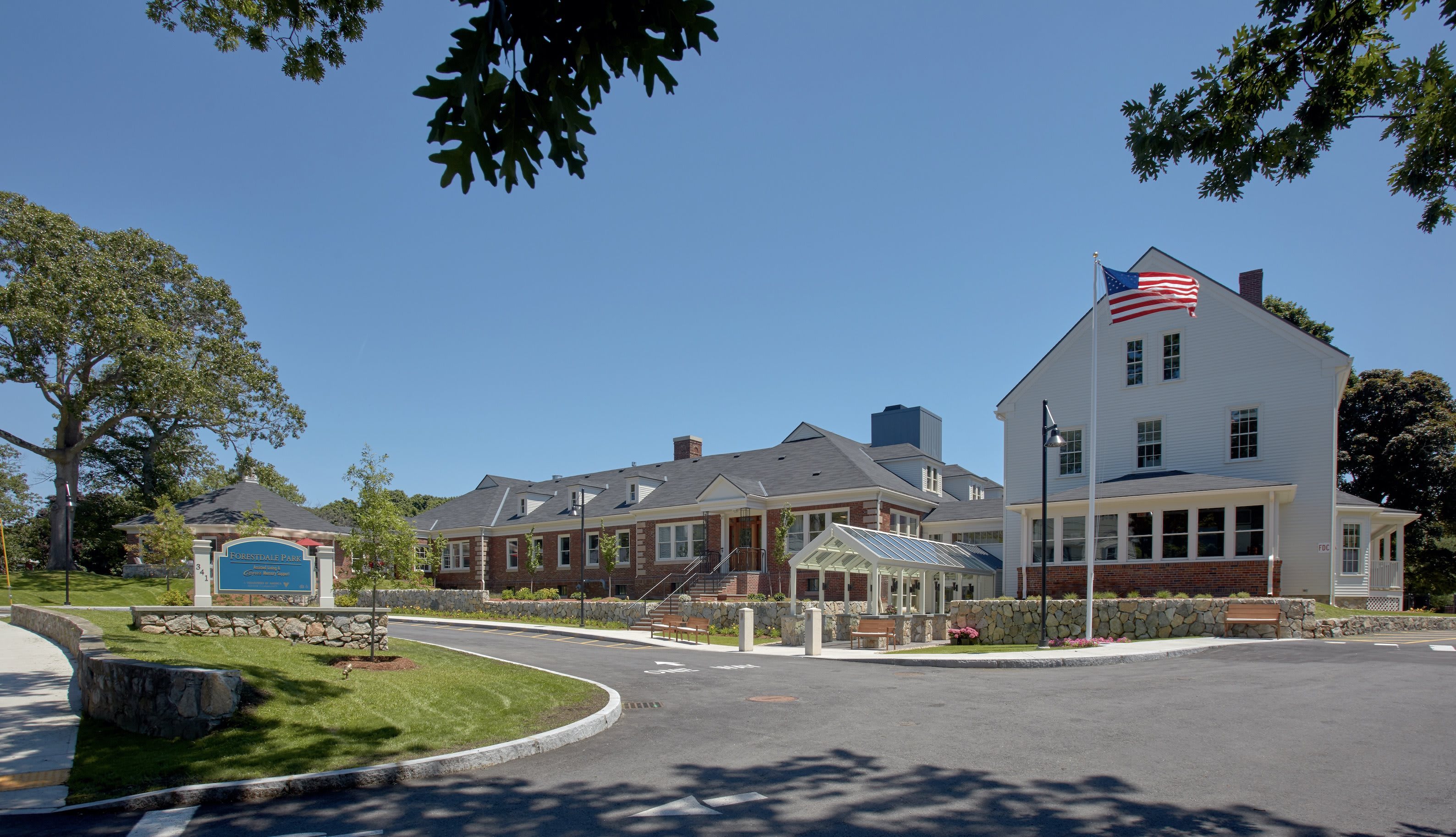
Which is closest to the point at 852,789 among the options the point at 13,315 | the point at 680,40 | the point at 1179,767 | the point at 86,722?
the point at 1179,767

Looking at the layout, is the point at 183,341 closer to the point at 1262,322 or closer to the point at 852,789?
the point at 852,789

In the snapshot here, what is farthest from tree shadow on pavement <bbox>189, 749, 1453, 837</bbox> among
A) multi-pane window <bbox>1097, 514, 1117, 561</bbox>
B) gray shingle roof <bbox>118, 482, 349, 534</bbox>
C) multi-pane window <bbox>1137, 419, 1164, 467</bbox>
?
gray shingle roof <bbox>118, 482, 349, 534</bbox>

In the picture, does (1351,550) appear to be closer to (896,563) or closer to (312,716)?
(896,563)

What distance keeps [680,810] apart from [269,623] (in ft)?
37.7

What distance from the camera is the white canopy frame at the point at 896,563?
25.6m

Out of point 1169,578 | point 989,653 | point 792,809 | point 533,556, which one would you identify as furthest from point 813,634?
Result: point 533,556

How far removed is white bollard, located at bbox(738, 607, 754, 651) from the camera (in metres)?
22.1

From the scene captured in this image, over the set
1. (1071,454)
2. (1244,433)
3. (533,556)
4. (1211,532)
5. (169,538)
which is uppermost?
(1244,433)

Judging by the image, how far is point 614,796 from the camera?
269 inches

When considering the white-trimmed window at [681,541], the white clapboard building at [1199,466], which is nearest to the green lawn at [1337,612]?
the white clapboard building at [1199,466]

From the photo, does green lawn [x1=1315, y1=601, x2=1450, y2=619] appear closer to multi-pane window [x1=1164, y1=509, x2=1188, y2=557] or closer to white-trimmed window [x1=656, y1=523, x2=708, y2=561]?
multi-pane window [x1=1164, y1=509, x2=1188, y2=557]

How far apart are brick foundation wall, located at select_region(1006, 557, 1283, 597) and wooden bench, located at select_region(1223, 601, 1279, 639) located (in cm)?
320

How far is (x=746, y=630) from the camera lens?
22.2 metres

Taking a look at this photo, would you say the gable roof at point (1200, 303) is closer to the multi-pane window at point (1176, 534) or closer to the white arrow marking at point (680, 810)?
the multi-pane window at point (1176, 534)
